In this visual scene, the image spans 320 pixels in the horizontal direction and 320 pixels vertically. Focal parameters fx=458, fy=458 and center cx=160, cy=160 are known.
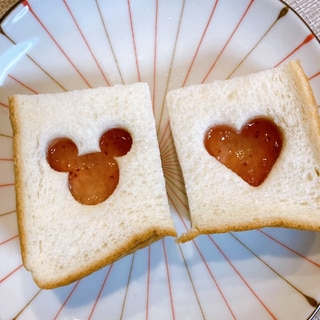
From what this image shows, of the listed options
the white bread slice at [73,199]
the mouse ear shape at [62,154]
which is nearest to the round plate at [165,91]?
the white bread slice at [73,199]

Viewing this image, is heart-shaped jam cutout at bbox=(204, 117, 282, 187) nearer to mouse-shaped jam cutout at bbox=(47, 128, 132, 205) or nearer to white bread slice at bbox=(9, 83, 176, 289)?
white bread slice at bbox=(9, 83, 176, 289)

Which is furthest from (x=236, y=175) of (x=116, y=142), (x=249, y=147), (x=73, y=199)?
(x=73, y=199)

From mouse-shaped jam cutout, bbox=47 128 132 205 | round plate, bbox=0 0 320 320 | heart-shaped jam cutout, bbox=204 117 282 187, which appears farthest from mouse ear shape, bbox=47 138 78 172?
heart-shaped jam cutout, bbox=204 117 282 187

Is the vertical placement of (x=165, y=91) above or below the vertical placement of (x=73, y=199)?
above

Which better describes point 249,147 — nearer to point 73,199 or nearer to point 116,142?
point 116,142

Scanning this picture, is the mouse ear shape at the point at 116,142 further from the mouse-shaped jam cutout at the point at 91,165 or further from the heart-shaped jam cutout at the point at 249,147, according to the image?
the heart-shaped jam cutout at the point at 249,147

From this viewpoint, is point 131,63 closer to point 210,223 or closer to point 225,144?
point 225,144
